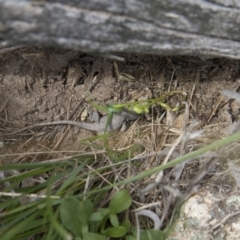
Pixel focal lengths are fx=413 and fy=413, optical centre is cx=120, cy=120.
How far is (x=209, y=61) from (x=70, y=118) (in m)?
0.59

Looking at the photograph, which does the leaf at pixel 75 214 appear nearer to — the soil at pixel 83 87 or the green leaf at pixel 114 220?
the green leaf at pixel 114 220

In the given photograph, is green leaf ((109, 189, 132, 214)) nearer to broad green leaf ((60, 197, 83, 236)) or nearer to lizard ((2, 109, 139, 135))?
broad green leaf ((60, 197, 83, 236))

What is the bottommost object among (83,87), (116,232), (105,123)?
(116,232)

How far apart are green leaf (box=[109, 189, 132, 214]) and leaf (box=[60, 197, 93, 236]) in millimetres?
80

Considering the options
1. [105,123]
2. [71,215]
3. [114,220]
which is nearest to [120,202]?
[114,220]

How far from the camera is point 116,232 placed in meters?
1.38

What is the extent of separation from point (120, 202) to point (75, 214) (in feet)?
0.52

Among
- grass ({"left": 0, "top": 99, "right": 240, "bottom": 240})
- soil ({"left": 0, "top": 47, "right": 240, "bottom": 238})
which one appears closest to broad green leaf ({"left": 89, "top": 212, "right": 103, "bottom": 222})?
grass ({"left": 0, "top": 99, "right": 240, "bottom": 240})

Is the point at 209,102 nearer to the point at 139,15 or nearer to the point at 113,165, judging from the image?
the point at 113,165

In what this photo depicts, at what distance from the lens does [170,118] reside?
1.62 m

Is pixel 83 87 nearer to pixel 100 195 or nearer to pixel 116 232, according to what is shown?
pixel 100 195

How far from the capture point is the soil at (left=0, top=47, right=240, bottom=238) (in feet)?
5.21

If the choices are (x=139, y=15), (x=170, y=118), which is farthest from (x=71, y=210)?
(x=139, y=15)

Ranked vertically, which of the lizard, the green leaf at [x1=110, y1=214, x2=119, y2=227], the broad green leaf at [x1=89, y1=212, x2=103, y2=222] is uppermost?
the lizard
